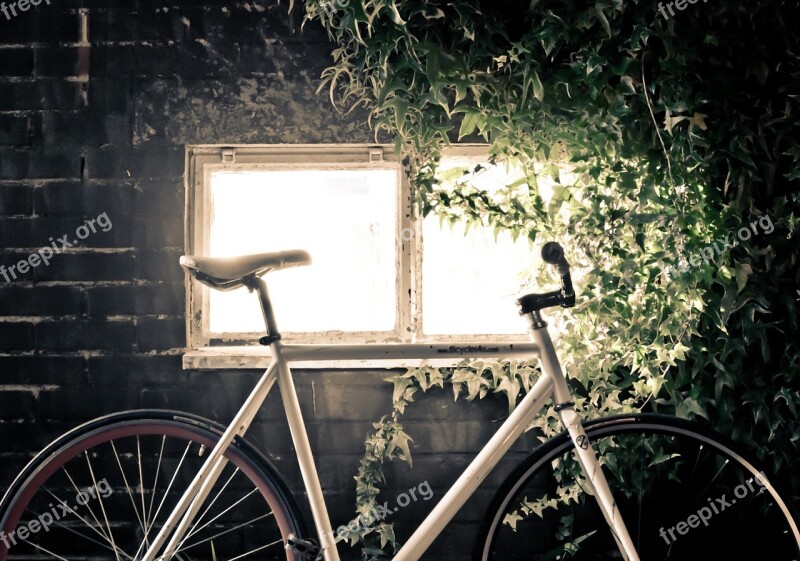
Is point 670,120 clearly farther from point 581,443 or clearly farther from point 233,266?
point 233,266

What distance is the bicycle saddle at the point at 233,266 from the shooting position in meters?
1.77

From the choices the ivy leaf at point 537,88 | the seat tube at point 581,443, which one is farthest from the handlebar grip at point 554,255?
the ivy leaf at point 537,88

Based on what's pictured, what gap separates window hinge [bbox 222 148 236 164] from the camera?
2479 mm

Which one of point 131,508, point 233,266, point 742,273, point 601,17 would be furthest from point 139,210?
point 742,273

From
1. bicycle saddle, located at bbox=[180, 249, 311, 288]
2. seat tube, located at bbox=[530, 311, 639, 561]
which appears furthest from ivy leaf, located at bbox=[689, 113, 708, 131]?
bicycle saddle, located at bbox=[180, 249, 311, 288]

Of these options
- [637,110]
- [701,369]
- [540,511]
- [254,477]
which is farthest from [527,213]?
[254,477]

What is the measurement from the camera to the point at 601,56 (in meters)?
1.99

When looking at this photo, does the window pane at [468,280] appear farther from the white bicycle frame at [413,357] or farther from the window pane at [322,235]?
the white bicycle frame at [413,357]

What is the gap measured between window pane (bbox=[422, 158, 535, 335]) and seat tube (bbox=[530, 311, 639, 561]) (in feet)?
2.37

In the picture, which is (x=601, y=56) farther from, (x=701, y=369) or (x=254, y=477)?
(x=254, y=477)

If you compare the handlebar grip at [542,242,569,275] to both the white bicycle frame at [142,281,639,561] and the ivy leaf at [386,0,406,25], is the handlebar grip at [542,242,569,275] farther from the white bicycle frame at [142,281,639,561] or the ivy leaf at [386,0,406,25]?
→ the ivy leaf at [386,0,406,25]

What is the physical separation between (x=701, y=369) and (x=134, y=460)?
6.85 feet

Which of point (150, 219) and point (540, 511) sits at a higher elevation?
point (150, 219)

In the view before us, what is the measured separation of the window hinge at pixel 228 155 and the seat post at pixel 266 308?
2.79 feet
